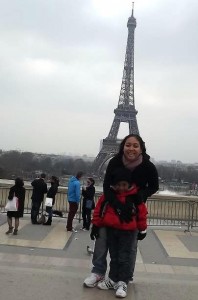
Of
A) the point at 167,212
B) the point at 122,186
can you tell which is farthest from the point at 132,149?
the point at 167,212

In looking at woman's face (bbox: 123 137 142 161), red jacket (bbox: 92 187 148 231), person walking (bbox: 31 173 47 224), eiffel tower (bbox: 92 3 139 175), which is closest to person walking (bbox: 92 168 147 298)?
red jacket (bbox: 92 187 148 231)

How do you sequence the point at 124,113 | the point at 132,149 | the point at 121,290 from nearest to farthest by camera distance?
the point at 121,290, the point at 132,149, the point at 124,113

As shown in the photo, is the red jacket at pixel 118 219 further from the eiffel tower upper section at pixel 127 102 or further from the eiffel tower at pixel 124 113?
the eiffel tower upper section at pixel 127 102

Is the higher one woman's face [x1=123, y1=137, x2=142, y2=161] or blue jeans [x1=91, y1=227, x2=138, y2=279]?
woman's face [x1=123, y1=137, x2=142, y2=161]

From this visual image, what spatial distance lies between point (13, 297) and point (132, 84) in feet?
250

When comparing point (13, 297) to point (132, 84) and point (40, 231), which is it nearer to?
point (40, 231)

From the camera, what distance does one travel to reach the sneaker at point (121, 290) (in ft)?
15.8

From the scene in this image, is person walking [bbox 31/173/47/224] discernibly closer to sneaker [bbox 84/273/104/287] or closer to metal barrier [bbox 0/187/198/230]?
metal barrier [bbox 0/187/198/230]

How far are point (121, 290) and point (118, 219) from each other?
78 centimetres

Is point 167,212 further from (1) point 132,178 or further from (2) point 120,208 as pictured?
(2) point 120,208

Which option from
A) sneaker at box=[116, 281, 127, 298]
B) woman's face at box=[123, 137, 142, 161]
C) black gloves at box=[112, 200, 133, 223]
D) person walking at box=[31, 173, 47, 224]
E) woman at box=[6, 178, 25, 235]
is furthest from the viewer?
person walking at box=[31, 173, 47, 224]

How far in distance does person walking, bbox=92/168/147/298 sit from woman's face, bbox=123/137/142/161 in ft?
0.58

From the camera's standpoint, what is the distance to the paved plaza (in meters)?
4.86

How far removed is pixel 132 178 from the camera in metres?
5.19
